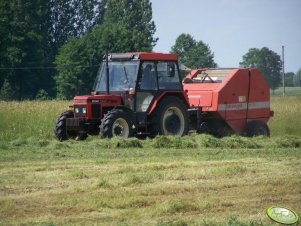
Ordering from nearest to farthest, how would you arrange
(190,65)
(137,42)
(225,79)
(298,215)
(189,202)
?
(298,215) < (189,202) < (225,79) < (137,42) < (190,65)

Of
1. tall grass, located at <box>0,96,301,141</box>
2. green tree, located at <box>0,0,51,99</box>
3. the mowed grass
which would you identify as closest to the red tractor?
the mowed grass

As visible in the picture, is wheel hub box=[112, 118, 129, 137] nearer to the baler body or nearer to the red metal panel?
the baler body

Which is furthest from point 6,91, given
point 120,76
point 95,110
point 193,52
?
point 95,110

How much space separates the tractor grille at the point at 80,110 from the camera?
1816 centimetres

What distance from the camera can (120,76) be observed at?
1888 cm

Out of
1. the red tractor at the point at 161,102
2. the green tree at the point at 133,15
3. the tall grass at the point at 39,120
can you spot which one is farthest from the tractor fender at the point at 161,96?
the green tree at the point at 133,15

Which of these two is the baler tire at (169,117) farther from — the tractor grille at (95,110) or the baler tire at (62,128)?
the baler tire at (62,128)

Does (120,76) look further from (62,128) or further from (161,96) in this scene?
(62,128)

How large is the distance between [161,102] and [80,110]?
6.91ft

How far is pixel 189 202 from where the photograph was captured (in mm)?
9430

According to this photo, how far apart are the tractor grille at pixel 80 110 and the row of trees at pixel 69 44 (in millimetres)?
36152

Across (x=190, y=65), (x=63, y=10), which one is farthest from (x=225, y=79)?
(x=63, y=10)

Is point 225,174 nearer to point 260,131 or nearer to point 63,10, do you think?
point 260,131

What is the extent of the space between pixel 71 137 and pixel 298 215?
36.3 ft
